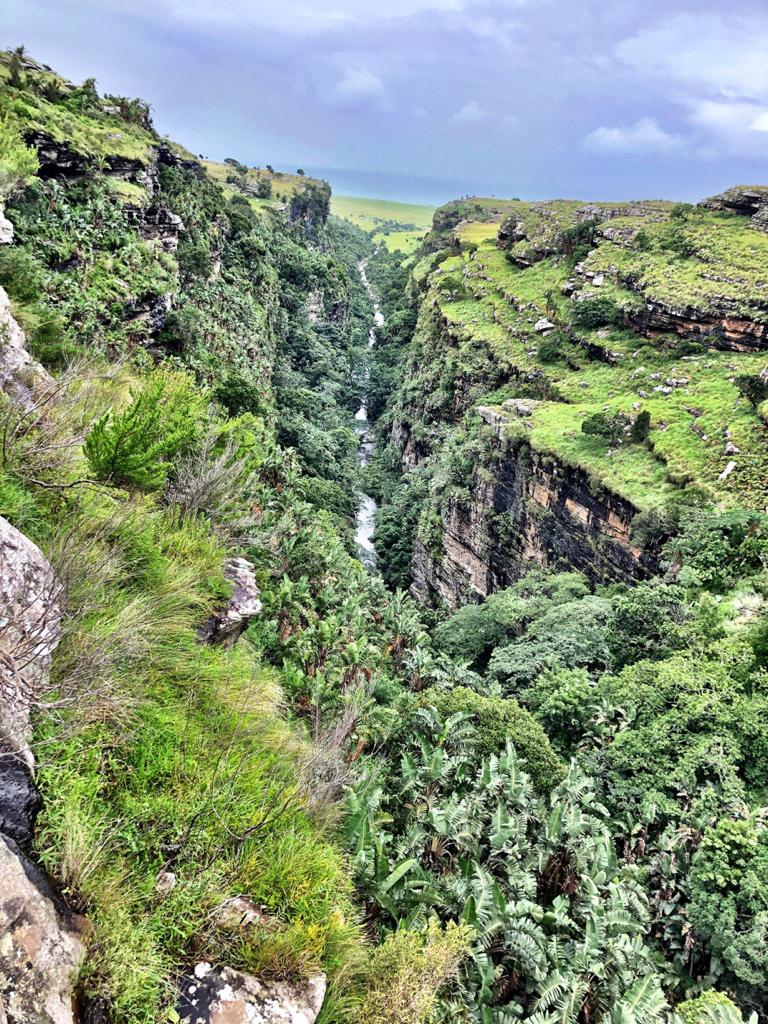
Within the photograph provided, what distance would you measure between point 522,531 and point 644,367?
16.3 m

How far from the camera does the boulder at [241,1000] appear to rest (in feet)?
15.6

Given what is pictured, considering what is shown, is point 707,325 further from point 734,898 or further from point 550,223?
point 550,223

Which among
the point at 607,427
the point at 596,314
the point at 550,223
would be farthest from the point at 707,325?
the point at 550,223

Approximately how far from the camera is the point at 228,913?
5.36 meters

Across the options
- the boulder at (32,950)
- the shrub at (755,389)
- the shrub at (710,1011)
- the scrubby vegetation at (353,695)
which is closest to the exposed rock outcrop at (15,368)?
the scrubby vegetation at (353,695)

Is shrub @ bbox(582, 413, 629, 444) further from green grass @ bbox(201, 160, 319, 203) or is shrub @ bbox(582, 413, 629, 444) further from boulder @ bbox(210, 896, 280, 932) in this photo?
green grass @ bbox(201, 160, 319, 203)

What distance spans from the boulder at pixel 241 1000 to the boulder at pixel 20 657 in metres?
2.07

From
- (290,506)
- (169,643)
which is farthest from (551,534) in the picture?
(169,643)

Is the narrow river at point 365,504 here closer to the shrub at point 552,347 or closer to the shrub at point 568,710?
the shrub at point 552,347

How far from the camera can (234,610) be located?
415 inches

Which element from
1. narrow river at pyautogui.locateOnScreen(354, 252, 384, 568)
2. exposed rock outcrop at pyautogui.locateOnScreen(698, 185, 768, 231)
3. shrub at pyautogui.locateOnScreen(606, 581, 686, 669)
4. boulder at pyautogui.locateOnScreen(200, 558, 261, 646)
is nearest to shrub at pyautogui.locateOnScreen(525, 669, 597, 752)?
shrub at pyautogui.locateOnScreen(606, 581, 686, 669)

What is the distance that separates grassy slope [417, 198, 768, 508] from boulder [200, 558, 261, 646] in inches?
802

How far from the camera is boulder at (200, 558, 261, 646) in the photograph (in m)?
9.96

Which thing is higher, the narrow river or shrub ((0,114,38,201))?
shrub ((0,114,38,201))
